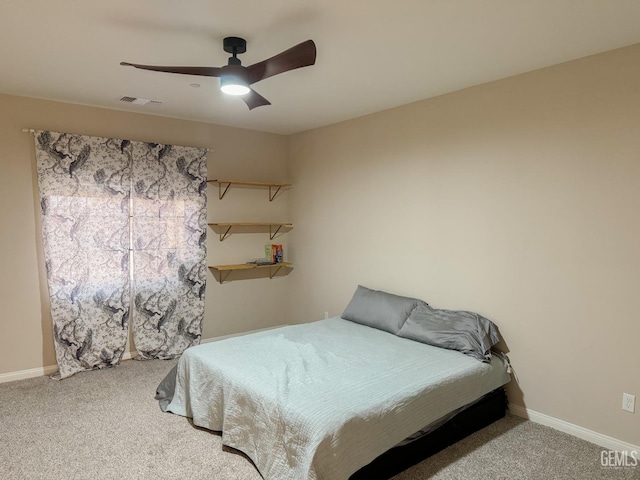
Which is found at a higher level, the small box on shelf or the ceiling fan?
the ceiling fan

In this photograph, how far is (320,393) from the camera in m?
2.26

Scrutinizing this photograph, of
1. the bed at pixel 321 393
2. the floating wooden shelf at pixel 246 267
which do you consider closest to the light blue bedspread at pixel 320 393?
the bed at pixel 321 393

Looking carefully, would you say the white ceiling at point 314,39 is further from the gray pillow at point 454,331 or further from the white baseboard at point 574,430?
the white baseboard at point 574,430

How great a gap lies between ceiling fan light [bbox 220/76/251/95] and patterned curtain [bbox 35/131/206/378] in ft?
6.94

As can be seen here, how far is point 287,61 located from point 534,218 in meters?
2.04

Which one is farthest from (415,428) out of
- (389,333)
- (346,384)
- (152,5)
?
(152,5)

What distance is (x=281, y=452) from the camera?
212 cm

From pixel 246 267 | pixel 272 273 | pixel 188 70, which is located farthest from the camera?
pixel 272 273

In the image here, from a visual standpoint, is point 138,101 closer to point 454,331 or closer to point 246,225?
point 246,225

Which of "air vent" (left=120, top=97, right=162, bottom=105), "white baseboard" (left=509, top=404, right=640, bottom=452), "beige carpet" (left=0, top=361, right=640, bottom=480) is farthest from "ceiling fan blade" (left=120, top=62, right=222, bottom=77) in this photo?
"white baseboard" (left=509, top=404, right=640, bottom=452)

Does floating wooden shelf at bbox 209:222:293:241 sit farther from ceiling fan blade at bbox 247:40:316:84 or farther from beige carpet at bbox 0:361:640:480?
ceiling fan blade at bbox 247:40:316:84

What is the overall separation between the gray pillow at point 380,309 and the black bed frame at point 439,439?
0.90 metres

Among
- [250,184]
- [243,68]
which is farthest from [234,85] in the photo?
[250,184]

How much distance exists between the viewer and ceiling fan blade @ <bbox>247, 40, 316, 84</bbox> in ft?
6.41
